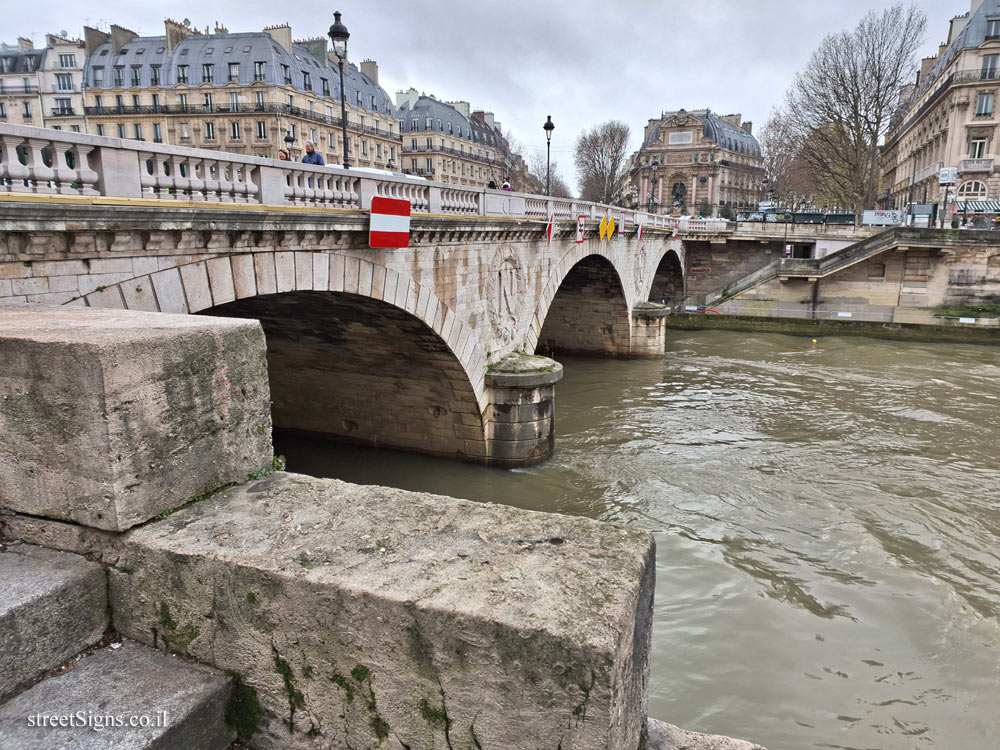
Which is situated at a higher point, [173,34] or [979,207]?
[173,34]

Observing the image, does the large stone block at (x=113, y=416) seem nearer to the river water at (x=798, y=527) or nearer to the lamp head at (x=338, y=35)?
the river water at (x=798, y=527)

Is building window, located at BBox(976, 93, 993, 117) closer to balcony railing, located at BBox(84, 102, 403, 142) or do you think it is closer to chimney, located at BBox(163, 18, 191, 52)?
balcony railing, located at BBox(84, 102, 403, 142)

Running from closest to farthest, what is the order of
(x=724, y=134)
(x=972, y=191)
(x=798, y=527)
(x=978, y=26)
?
(x=798, y=527) < (x=978, y=26) < (x=972, y=191) < (x=724, y=134)

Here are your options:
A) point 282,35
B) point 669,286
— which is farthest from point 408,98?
point 669,286

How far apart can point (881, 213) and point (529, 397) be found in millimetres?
30185

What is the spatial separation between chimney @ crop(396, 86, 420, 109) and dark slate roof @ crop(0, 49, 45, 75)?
27.6 m

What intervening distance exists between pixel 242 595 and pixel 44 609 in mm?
593

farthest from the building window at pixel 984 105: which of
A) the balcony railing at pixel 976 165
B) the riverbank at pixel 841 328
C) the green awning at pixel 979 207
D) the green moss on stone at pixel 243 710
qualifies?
the green moss on stone at pixel 243 710

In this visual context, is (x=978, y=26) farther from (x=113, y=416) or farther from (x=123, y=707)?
(x=123, y=707)

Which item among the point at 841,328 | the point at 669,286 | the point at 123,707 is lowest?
the point at 841,328

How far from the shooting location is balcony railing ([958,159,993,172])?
41406mm

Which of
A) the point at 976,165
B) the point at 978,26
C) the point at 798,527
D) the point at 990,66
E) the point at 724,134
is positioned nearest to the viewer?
the point at 798,527

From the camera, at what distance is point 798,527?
1030 centimetres

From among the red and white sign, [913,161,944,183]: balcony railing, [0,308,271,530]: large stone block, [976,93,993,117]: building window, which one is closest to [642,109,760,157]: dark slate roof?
[913,161,944,183]: balcony railing
